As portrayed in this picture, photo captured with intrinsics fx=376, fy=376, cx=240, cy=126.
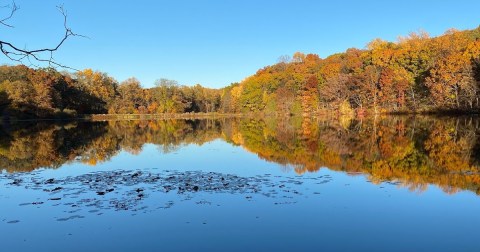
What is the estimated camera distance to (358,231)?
6.28 m

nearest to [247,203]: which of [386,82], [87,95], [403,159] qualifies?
[403,159]

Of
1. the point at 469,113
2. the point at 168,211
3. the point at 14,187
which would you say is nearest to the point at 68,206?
the point at 168,211

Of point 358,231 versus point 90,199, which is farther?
point 90,199

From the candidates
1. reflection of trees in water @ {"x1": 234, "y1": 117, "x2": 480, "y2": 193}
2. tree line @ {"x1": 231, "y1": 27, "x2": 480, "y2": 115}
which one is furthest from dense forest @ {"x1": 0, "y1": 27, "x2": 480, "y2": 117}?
reflection of trees in water @ {"x1": 234, "y1": 117, "x2": 480, "y2": 193}

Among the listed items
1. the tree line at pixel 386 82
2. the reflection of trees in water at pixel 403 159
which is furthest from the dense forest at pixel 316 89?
the reflection of trees in water at pixel 403 159

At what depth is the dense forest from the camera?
53.6m

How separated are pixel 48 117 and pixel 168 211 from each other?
6758 cm

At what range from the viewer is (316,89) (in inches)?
3312

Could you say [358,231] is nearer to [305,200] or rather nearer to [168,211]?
[305,200]

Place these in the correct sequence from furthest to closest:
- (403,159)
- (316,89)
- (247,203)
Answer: (316,89) < (403,159) < (247,203)

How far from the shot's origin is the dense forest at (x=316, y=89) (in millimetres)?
53594

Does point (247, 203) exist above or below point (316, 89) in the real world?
below

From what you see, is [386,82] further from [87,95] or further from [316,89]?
[87,95]

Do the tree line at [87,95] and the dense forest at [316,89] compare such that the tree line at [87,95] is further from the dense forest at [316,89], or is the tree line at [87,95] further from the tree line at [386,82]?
the tree line at [386,82]
